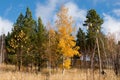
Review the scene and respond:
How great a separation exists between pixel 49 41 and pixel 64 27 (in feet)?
8.44

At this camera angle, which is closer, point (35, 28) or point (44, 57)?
point (44, 57)

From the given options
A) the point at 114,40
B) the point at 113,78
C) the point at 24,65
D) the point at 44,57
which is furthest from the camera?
the point at 24,65


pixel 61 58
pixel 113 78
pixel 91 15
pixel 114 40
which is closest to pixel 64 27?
pixel 61 58

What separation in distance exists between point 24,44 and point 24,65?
4194 mm

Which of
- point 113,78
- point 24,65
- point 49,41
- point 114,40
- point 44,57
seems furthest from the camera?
point 24,65

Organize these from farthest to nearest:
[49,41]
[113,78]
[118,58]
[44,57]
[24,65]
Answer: [24,65]
[44,57]
[49,41]
[118,58]
[113,78]

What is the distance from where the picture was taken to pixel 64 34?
34312 millimetres

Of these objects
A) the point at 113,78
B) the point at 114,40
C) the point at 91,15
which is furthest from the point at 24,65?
the point at 113,78

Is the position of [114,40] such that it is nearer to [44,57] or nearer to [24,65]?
[44,57]

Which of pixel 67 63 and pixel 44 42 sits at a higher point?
pixel 44 42

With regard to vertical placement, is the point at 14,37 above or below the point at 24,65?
above

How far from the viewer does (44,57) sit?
116 feet

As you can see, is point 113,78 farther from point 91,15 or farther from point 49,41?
point 91,15

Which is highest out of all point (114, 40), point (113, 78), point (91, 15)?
point (91, 15)
